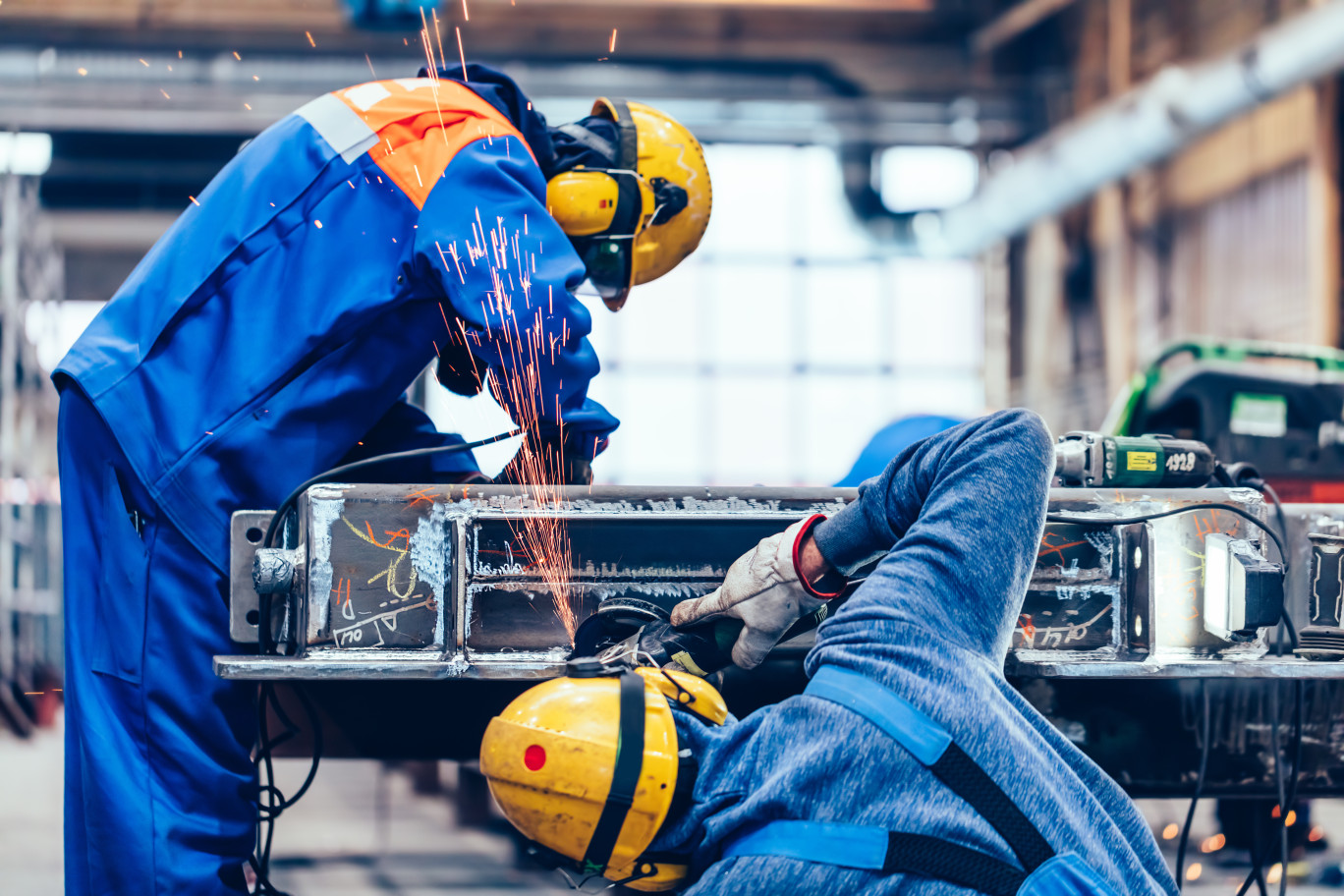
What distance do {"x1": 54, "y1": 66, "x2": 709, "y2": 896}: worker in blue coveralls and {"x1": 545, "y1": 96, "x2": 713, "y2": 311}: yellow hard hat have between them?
8.3 inches

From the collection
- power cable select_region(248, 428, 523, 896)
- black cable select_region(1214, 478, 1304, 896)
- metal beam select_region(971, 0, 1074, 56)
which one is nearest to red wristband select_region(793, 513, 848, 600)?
power cable select_region(248, 428, 523, 896)

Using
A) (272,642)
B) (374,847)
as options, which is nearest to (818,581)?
(272,642)

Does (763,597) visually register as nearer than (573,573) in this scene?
Yes

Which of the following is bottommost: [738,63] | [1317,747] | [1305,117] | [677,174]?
[1317,747]

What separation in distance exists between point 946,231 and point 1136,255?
180 centimetres

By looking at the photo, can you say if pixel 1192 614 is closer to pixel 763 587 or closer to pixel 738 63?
pixel 763 587

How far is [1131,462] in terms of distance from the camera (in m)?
1.80

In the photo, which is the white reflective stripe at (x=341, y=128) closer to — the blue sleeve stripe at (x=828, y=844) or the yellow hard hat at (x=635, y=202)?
the yellow hard hat at (x=635, y=202)

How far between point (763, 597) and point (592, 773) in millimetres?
400

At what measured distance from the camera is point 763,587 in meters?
1.52

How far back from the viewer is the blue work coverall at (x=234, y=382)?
5.65ft

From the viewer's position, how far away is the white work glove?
1.51 m

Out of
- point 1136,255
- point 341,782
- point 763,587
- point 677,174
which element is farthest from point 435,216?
point 1136,255

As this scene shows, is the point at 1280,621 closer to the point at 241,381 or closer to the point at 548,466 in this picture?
the point at 548,466
